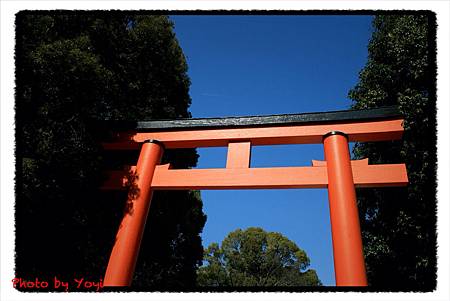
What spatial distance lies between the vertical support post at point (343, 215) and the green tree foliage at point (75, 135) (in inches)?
77.7

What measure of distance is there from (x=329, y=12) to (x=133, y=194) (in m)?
3.59

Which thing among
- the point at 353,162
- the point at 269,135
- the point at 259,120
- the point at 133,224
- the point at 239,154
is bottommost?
the point at 133,224

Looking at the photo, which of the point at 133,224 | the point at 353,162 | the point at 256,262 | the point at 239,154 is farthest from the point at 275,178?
the point at 256,262

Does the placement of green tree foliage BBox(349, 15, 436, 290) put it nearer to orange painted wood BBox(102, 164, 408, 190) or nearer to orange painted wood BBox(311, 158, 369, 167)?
orange painted wood BBox(102, 164, 408, 190)

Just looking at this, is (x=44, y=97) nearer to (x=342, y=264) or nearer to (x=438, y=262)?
(x=342, y=264)

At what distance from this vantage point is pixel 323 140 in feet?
16.8

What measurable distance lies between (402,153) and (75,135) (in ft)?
15.8

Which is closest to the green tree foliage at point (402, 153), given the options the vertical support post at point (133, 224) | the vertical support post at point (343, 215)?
the vertical support post at point (343, 215)

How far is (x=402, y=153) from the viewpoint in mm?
5117

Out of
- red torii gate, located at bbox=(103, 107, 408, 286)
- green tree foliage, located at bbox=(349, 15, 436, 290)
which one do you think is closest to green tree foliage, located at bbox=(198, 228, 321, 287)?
green tree foliage, located at bbox=(349, 15, 436, 290)

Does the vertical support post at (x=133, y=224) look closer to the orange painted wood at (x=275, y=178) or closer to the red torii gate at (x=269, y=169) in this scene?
the red torii gate at (x=269, y=169)

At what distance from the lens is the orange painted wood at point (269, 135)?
16.5ft

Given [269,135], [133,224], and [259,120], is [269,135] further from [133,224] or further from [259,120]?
[133,224]

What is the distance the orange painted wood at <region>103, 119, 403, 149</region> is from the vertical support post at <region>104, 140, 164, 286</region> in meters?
0.28
